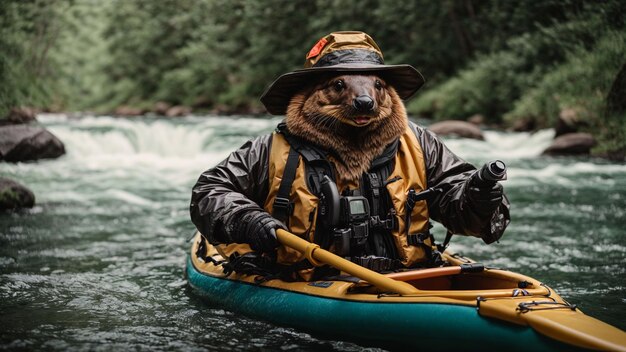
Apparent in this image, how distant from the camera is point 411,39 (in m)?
23.0

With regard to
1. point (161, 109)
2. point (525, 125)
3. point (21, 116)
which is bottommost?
point (161, 109)

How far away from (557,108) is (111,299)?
10984 millimetres

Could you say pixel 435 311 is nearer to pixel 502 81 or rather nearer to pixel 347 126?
pixel 347 126

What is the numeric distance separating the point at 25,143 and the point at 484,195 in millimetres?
8560

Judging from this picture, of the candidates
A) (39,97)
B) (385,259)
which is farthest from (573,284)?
(39,97)

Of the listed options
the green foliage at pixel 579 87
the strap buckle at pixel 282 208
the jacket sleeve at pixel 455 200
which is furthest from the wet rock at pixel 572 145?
the strap buckle at pixel 282 208

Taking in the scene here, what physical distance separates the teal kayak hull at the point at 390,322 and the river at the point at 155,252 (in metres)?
0.08

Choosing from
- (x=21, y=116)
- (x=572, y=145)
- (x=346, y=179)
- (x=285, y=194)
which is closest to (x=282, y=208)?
(x=285, y=194)

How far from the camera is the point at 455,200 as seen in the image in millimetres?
3123

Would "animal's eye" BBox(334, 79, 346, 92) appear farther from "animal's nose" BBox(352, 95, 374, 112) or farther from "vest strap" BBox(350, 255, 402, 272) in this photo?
"vest strap" BBox(350, 255, 402, 272)

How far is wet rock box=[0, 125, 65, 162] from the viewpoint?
31.6 feet

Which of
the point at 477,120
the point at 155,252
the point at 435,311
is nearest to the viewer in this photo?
the point at 435,311

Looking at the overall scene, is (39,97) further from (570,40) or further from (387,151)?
(570,40)

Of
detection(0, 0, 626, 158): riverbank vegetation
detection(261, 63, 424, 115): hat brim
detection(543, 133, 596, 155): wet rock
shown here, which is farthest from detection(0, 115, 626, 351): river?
detection(0, 0, 626, 158): riverbank vegetation
